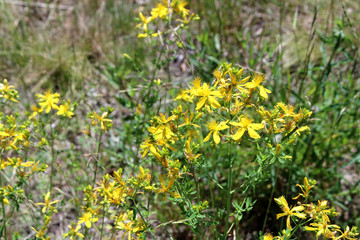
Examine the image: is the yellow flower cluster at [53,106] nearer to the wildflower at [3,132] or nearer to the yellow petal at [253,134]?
the wildflower at [3,132]

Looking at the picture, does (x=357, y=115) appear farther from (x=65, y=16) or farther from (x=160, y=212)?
(x=65, y=16)

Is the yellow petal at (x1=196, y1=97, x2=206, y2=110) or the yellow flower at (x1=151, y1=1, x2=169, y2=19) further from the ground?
the yellow flower at (x1=151, y1=1, x2=169, y2=19)

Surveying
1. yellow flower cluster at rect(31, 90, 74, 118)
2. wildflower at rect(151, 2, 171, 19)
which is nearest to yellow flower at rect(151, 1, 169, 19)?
wildflower at rect(151, 2, 171, 19)

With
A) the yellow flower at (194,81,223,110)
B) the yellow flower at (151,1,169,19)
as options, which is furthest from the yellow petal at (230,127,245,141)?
the yellow flower at (151,1,169,19)

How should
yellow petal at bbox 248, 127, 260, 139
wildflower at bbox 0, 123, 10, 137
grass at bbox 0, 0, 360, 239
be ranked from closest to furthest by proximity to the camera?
yellow petal at bbox 248, 127, 260, 139 < wildflower at bbox 0, 123, 10, 137 < grass at bbox 0, 0, 360, 239

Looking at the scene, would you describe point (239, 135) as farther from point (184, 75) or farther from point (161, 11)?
point (184, 75)

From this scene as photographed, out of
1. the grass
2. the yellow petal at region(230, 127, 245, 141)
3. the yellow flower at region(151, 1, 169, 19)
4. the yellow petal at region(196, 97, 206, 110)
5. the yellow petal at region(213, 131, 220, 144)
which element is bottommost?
the grass

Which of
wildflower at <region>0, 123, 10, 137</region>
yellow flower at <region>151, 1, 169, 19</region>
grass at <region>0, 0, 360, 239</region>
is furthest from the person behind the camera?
grass at <region>0, 0, 360, 239</region>

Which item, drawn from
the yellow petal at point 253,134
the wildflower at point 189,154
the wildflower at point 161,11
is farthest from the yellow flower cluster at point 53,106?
the yellow petal at point 253,134

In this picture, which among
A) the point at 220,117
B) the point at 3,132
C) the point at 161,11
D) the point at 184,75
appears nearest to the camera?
the point at 220,117

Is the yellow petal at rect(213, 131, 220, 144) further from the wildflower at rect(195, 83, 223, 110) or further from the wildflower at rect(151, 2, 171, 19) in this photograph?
the wildflower at rect(151, 2, 171, 19)

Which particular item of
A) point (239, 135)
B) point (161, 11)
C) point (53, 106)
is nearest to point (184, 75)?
point (161, 11)

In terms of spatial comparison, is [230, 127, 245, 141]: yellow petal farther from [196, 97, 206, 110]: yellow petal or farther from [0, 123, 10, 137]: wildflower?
[0, 123, 10, 137]: wildflower

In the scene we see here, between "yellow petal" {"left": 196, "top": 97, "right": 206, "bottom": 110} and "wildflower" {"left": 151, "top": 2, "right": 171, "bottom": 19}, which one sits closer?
"yellow petal" {"left": 196, "top": 97, "right": 206, "bottom": 110}
